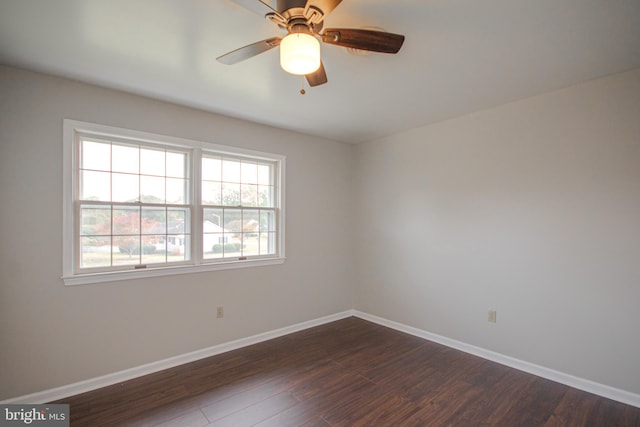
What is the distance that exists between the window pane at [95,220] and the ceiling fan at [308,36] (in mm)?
2115

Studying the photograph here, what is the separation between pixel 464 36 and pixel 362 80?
839 millimetres

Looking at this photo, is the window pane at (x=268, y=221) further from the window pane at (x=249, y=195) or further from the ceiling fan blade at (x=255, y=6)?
the ceiling fan blade at (x=255, y=6)

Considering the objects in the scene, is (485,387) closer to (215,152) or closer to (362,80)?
(362,80)

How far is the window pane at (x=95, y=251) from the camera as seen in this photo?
2680 millimetres

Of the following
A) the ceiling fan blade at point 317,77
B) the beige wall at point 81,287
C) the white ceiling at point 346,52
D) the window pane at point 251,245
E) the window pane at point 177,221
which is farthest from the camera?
the window pane at point 251,245

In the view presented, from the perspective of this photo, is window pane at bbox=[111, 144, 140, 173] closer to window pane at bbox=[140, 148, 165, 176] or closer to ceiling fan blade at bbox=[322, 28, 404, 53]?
window pane at bbox=[140, 148, 165, 176]

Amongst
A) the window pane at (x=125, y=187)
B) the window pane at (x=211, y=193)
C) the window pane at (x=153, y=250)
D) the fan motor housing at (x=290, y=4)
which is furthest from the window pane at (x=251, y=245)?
the fan motor housing at (x=290, y=4)

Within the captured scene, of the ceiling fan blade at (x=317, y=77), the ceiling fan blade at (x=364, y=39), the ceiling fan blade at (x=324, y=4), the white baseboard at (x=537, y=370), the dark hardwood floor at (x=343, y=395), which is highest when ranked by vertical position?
the ceiling fan blade at (x=324, y=4)

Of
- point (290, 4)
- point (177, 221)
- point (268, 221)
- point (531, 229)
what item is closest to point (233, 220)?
point (268, 221)

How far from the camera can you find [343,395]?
2543 millimetres

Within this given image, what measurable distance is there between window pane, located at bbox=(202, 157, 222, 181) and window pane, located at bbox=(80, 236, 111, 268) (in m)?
1.11

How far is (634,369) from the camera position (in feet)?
7.94

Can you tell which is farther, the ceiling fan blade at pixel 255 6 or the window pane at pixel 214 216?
the window pane at pixel 214 216

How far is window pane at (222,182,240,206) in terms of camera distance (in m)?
3.53
